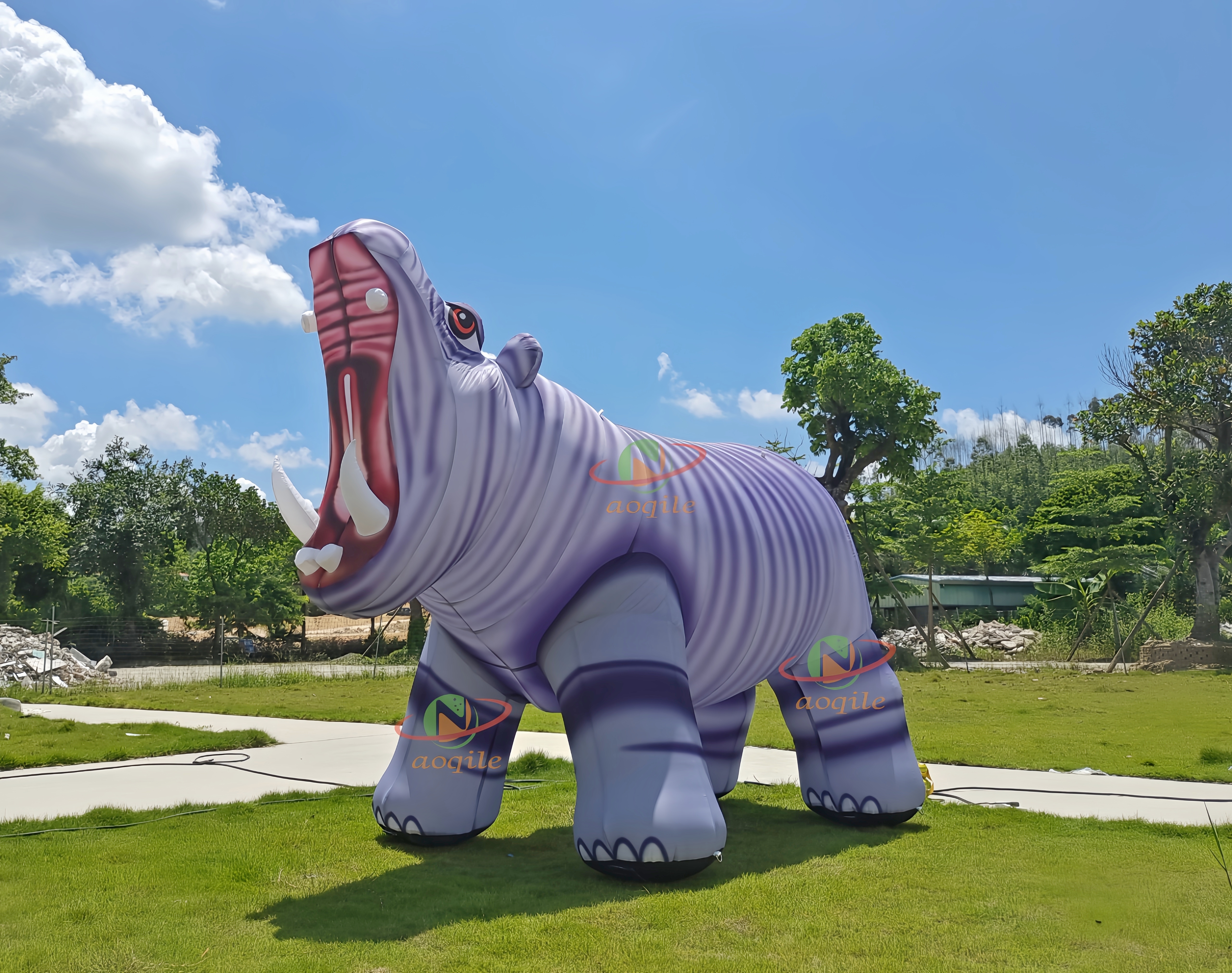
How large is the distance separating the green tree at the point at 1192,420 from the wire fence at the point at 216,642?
52.9 feet

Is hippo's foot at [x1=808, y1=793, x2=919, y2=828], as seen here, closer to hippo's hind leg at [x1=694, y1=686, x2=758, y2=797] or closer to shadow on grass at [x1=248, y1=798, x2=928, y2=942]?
shadow on grass at [x1=248, y1=798, x2=928, y2=942]

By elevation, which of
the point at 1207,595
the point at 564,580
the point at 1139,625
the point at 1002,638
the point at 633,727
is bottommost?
the point at 1002,638

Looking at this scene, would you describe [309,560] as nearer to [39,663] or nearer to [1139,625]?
[39,663]

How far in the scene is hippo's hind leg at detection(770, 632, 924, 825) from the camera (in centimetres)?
441

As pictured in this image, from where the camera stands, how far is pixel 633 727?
10.6 ft

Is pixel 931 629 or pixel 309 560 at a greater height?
pixel 309 560

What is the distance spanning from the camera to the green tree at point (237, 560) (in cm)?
2606

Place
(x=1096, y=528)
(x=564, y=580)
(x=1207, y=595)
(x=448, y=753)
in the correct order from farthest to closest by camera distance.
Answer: (x=1096, y=528), (x=1207, y=595), (x=448, y=753), (x=564, y=580)

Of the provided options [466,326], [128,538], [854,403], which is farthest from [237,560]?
[466,326]

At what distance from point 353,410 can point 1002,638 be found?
23536 mm

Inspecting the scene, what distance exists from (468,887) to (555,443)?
5.68ft

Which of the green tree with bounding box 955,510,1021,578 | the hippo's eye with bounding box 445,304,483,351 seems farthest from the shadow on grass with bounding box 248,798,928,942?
the green tree with bounding box 955,510,1021,578

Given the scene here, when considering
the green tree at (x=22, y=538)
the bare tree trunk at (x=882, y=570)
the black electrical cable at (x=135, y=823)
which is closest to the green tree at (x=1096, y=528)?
the bare tree trunk at (x=882, y=570)

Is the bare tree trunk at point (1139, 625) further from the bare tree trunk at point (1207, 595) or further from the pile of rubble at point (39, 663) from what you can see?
the pile of rubble at point (39, 663)
